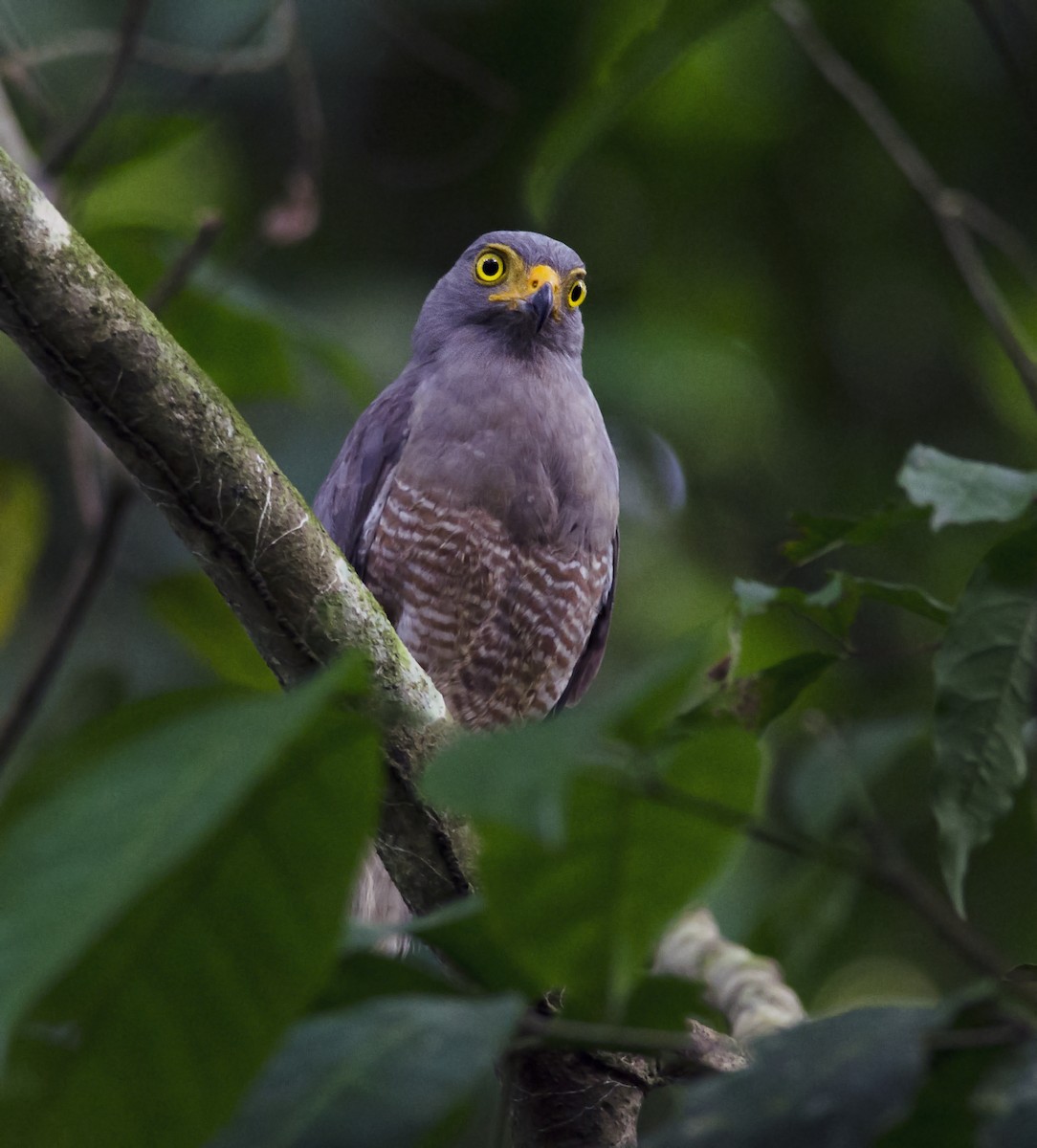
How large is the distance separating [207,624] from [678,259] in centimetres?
466

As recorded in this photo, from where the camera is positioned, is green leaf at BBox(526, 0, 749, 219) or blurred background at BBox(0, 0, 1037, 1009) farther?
blurred background at BBox(0, 0, 1037, 1009)

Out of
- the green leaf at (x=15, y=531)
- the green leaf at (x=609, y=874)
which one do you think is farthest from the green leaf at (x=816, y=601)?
the green leaf at (x=15, y=531)

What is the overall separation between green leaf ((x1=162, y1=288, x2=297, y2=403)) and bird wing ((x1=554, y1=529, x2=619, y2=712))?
1.59 meters

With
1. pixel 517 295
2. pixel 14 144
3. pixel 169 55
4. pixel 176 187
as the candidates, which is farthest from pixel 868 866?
pixel 176 187

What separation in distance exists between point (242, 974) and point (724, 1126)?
0.37 metres

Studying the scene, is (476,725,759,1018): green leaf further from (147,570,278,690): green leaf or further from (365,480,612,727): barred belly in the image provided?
(365,480,612,727): barred belly

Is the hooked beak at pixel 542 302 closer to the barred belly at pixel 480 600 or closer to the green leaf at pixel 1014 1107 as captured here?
the barred belly at pixel 480 600

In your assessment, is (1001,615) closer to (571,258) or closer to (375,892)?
(375,892)

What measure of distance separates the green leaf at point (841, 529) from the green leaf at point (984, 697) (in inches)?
7.0

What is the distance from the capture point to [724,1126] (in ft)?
3.32

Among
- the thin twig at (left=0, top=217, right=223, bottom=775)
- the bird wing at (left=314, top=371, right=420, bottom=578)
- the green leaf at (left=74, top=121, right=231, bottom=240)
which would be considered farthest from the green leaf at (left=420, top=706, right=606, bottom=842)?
the green leaf at (left=74, top=121, right=231, bottom=240)

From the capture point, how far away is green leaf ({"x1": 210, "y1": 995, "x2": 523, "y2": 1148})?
1009 millimetres

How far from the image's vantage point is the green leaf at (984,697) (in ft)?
5.17

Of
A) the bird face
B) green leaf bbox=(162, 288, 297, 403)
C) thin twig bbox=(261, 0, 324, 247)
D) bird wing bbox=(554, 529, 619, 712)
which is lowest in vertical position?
bird wing bbox=(554, 529, 619, 712)
